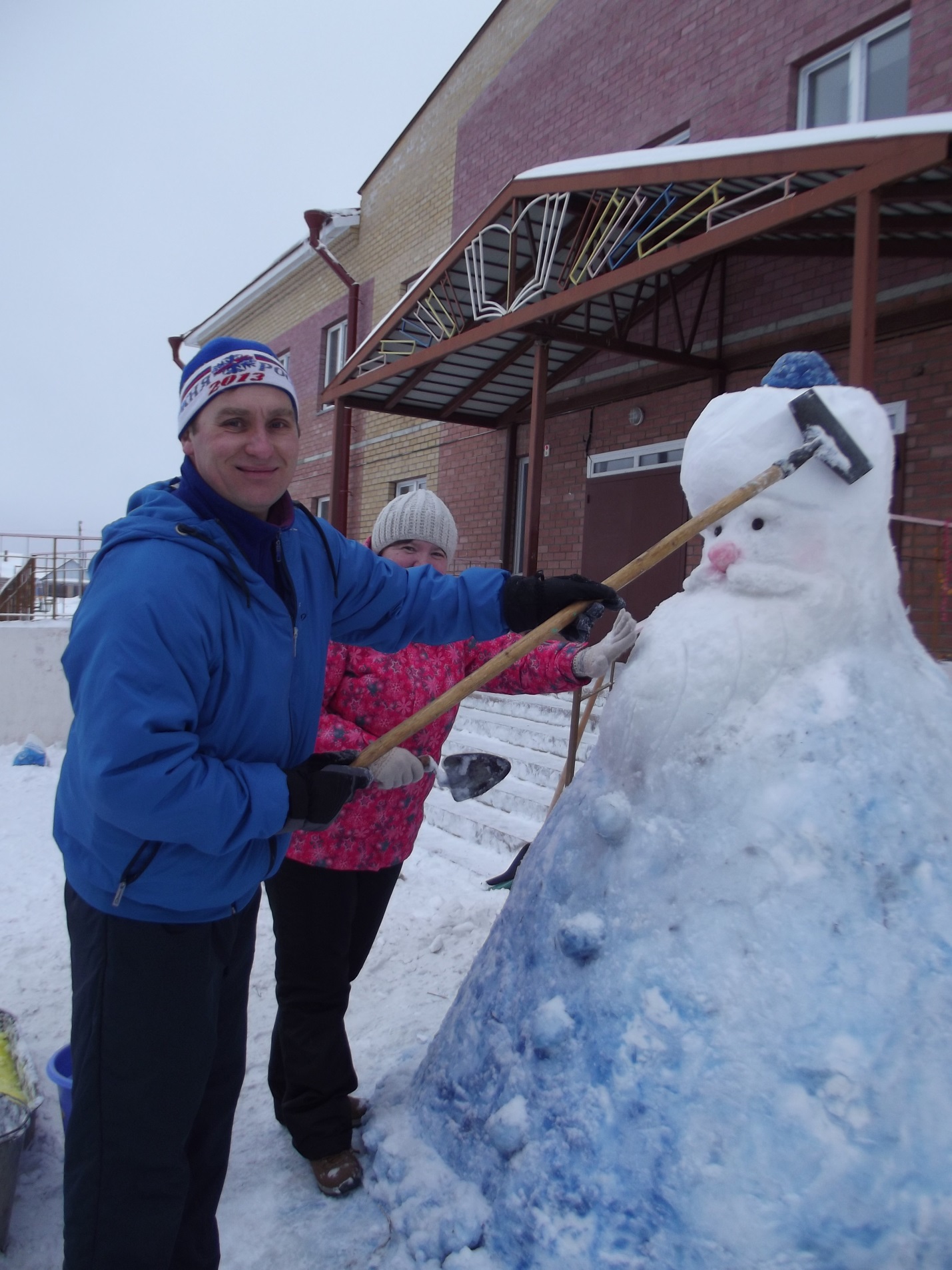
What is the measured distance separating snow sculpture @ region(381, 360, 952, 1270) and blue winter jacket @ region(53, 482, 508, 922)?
69 cm

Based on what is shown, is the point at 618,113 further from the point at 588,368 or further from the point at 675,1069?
the point at 675,1069

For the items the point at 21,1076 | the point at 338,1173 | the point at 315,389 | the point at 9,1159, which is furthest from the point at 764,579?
the point at 315,389

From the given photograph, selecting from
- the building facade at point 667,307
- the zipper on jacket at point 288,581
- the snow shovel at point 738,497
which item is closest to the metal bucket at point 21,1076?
the snow shovel at point 738,497

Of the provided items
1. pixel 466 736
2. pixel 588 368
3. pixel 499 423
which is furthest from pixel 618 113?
pixel 466 736

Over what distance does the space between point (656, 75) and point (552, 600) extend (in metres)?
7.39

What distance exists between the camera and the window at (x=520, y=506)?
355 inches

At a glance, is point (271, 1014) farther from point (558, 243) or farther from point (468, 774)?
point (558, 243)

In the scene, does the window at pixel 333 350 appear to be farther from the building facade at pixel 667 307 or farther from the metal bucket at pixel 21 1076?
the metal bucket at pixel 21 1076

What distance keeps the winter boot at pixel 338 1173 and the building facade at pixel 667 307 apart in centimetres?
431

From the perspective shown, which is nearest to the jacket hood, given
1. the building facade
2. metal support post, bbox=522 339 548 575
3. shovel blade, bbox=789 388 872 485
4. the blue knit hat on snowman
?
the blue knit hat on snowman

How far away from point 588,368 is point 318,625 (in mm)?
6881

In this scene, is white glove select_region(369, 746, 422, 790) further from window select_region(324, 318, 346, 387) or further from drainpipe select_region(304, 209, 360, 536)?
window select_region(324, 318, 346, 387)

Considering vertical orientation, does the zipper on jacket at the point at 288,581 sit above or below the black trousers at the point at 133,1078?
above

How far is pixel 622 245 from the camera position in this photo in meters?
5.68
